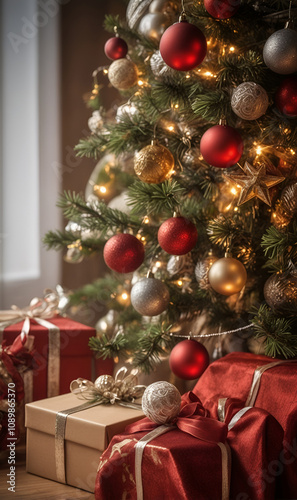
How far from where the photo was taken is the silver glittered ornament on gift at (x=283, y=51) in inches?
36.1

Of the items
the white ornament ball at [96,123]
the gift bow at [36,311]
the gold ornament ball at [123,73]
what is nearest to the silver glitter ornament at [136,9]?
the gold ornament ball at [123,73]

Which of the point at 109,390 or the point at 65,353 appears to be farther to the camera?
the point at 65,353

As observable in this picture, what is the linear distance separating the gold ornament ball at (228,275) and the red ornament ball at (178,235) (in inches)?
2.6

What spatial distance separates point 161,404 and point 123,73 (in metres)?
0.68

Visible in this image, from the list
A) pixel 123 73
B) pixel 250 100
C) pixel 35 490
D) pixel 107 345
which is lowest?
pixel 35 490

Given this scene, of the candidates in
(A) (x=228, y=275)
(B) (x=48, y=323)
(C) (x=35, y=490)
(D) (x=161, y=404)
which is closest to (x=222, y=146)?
(A) (x=228, y=275)

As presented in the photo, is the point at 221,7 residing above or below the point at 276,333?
above

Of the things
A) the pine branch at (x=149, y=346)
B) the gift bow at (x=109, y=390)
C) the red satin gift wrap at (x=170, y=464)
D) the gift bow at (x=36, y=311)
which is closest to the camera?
the red satin gift wrap at (x=170, y=464)

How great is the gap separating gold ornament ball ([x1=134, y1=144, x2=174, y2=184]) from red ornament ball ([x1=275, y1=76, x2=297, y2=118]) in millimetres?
224

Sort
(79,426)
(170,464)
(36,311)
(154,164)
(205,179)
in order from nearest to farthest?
(170,464) < (79,426) < (154,164) < (205,179) < (36,311)

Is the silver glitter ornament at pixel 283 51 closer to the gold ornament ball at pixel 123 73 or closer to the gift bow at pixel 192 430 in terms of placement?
the gold ornament ball at pixel 123 73

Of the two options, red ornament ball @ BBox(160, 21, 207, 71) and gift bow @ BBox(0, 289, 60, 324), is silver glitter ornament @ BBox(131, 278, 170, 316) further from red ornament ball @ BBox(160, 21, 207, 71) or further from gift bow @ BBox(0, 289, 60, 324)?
red ornament ball @ BBox(160, 21, 207, 71)

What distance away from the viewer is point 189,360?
3.41ft

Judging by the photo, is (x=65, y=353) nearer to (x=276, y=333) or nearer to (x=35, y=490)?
(x=35, y=490)
